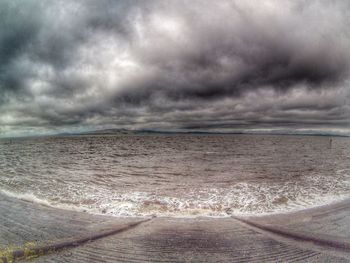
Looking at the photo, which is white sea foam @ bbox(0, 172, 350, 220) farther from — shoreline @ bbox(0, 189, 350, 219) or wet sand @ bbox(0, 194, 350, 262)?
wet sand @ bbox(0, 194, 350, 262)

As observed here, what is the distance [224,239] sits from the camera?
7680 millimetres

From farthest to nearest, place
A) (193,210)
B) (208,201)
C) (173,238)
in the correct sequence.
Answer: (208,201) < (193,210) < (173,238)

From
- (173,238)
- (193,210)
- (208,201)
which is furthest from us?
(208,201)

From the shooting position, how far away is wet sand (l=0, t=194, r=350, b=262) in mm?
6570

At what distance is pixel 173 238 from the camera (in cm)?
784

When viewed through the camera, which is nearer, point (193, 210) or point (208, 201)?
point (193, 210)

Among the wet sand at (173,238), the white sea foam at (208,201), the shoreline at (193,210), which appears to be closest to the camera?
the wet sand at (173,238)

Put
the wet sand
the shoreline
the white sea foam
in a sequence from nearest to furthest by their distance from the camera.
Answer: the wet sand
the shoreline
the white sea foam

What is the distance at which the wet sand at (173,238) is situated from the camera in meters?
6.57

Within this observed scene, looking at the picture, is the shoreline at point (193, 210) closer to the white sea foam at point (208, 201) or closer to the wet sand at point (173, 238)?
the white sea foam at point (208, 201)

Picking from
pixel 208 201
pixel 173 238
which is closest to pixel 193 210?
→ pixel 208 201

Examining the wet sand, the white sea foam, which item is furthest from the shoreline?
the wet sand

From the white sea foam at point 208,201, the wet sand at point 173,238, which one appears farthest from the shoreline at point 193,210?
the wet sand at point 173,238

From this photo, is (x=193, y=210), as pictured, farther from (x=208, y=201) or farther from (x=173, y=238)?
(x=173, y=238)
